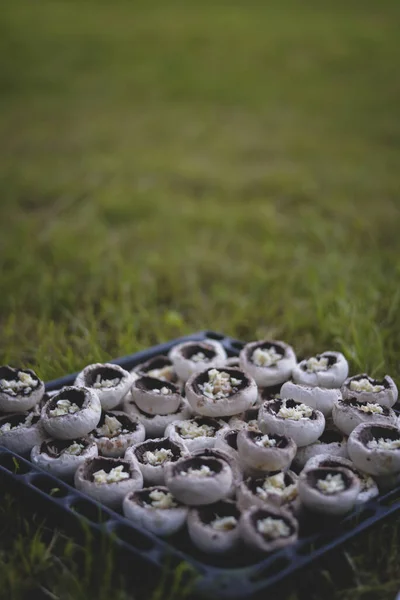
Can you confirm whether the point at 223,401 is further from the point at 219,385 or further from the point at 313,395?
the point at 313,395

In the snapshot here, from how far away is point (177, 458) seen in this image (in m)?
1.84

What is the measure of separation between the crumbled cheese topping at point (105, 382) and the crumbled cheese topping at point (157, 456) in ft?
0.85

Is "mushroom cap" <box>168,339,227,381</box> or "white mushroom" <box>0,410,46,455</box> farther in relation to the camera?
"mushroom cap" <box>168,339,227,381</box>

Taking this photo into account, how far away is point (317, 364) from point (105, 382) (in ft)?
1.75

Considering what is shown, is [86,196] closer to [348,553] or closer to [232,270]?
[232,270]

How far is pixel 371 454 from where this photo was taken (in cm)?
174

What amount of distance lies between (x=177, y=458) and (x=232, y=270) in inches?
75.4

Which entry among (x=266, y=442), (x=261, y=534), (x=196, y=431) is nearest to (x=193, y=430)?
(x=196, y=431)

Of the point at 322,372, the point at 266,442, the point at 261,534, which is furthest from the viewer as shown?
the point at 322,372

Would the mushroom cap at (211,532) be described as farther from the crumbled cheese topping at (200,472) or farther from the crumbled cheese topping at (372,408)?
the crumbled cheese topping at (372,408)

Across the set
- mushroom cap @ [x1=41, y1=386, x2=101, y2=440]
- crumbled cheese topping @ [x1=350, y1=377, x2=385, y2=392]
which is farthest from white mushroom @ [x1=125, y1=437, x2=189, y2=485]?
crumbled cheese topping @ [x1=350, y1=377, x2=385, y2=392]

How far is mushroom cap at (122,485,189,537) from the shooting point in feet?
5.37

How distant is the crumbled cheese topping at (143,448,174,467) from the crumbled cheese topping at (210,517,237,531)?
0.24 meters

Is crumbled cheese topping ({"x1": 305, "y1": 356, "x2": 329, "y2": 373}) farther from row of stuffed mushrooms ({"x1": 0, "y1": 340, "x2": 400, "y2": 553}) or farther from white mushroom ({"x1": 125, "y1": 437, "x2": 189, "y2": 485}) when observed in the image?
white mushroom ({"x1": 125, "y1": 437, "x2": 189, "y2": 485})
